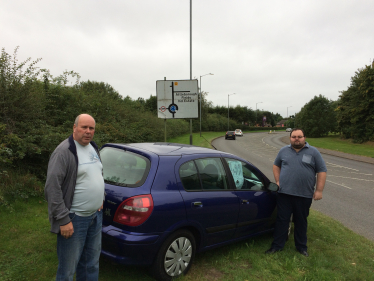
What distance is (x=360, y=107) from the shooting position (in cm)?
3359

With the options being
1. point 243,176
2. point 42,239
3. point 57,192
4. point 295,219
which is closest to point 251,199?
point 243,176

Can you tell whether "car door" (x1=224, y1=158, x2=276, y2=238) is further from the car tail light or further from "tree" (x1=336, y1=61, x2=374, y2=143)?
"tree" (x1=336, y1=61, x2=374, y2=143)

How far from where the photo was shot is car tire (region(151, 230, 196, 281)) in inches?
120

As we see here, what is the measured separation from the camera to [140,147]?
361 centimetres

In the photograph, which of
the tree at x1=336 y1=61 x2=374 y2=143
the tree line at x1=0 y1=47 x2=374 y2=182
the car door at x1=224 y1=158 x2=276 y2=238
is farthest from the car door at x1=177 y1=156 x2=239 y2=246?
the tree at x1=336 y1=61 x2=374 y2=143

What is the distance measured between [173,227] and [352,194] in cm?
836

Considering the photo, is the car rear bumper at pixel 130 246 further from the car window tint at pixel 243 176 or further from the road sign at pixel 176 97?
the road sign at pixel 176 97

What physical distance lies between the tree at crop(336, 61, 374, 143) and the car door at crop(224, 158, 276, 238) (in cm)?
3337

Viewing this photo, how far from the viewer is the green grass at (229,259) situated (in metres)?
3.25

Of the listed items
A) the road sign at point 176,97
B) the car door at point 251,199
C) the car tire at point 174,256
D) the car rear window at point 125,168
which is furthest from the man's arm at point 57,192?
the road sign at point 176,97

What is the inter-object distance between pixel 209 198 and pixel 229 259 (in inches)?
39.3

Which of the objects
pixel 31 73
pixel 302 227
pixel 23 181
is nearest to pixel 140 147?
pixel 302 227

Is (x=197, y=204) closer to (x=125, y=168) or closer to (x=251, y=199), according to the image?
(x=125, y=168)

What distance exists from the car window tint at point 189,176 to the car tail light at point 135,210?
1.71 ft
